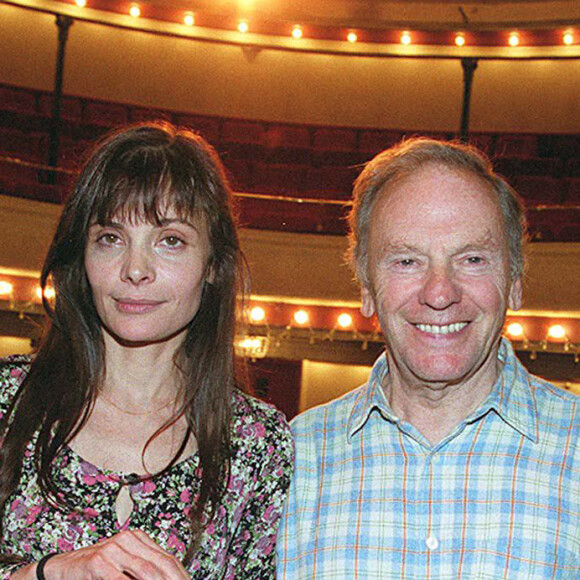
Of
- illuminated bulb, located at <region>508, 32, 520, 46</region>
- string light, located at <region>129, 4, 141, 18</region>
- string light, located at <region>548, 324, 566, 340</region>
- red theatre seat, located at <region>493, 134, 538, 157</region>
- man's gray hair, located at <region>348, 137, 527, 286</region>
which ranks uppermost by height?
string light, located at <region>129, 4, 141, 18</region>

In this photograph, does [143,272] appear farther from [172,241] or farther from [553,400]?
[553,400]

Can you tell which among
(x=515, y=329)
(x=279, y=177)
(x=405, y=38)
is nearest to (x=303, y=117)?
(x=405, y=38)

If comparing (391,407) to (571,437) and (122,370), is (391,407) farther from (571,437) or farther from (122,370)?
(122,370)

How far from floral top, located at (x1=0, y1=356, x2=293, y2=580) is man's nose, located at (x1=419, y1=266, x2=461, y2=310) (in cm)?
38

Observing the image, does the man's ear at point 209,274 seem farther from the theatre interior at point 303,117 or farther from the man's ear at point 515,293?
the theatre interior at point 303,117

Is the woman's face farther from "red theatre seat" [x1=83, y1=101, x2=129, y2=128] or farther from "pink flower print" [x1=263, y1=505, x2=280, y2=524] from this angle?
"red theatre seat" [x1=83, y1=101, x2=129, y2=128]

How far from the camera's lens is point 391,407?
184 centimetres

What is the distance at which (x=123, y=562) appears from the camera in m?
1.39

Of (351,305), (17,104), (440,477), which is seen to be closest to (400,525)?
(440,477)

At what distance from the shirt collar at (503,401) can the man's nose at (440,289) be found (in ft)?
0.65

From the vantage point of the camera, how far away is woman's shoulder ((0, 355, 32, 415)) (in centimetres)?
170

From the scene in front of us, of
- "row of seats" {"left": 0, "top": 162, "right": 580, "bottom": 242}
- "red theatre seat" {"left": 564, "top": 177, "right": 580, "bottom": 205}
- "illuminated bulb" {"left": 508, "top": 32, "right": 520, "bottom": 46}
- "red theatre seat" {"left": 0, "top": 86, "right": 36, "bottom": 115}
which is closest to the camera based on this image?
"row of seats" {"left": 0, "top": 162, "right": 580, "bottom": 242}

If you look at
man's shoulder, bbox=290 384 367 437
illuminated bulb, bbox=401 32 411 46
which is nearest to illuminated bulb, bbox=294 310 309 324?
illuminated bulb, bbox=401 32 411 46

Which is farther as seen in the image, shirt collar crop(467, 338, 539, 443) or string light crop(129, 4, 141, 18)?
string light crop(129, 4, 141, 18)
